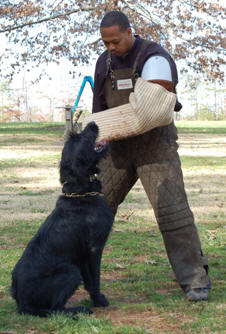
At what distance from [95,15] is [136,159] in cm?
1712

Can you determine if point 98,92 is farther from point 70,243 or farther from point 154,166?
point 70,243

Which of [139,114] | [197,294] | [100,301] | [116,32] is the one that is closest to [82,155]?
[139,114]

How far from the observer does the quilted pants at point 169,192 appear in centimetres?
434

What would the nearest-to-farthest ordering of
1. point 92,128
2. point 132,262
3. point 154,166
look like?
point 92,128 → point 154,166 → point 132,262

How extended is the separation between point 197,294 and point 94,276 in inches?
34.4

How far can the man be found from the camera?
13.8 ft

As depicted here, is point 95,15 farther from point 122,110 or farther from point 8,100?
point 8,100

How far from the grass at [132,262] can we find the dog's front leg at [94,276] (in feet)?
0.28

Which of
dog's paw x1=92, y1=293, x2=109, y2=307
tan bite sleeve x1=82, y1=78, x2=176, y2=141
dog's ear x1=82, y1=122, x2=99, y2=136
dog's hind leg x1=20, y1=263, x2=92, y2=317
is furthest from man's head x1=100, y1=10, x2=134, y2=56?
dog's paw x1=92, y1=293, x2=109, y2=307

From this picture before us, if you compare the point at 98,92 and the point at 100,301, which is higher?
the point at 98,92

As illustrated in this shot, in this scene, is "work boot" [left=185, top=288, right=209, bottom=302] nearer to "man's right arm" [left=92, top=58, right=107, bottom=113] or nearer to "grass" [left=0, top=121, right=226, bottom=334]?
"grass" [left=0, top=121, right=226, bottom=334]

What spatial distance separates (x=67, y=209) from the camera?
13.0 feet

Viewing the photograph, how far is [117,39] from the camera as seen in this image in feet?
13.3

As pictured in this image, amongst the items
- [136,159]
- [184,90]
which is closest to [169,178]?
[136,159]
